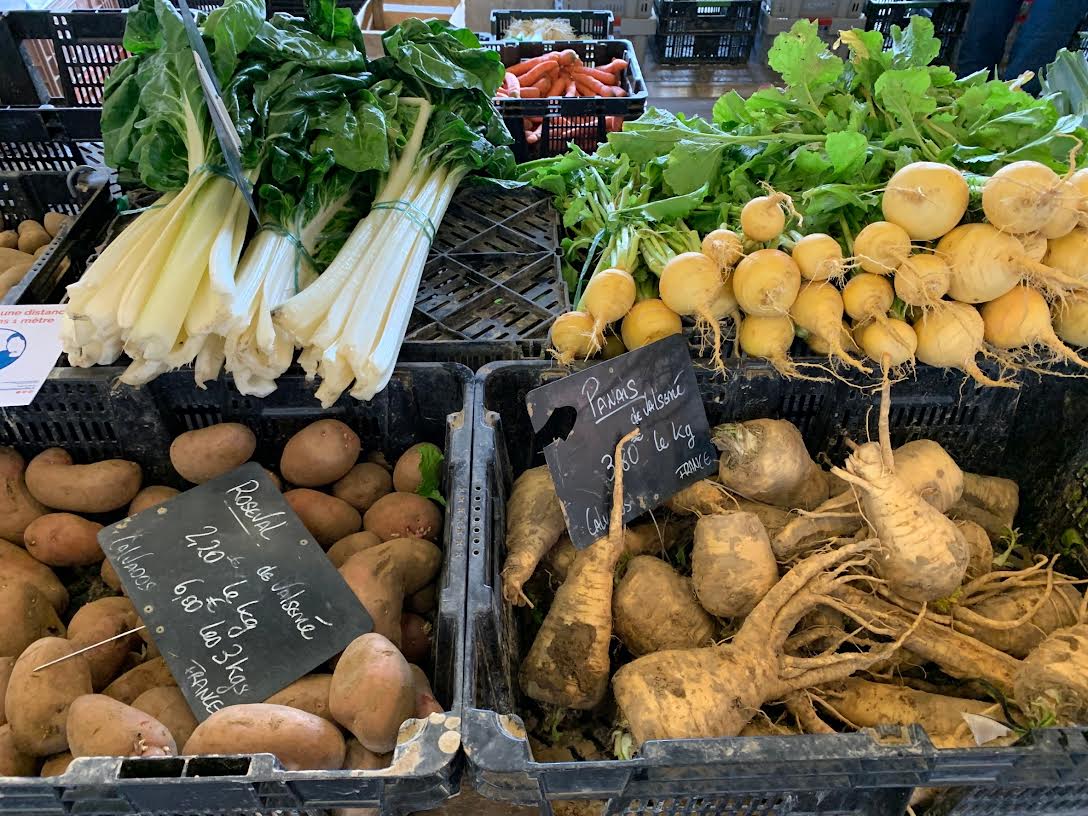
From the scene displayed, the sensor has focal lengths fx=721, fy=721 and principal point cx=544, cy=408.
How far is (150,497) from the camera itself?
1561 mm

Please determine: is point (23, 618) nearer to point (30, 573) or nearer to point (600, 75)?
point (30, 573)

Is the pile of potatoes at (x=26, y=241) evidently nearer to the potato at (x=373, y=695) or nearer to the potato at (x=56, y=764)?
the potato at (x=56, y=764)

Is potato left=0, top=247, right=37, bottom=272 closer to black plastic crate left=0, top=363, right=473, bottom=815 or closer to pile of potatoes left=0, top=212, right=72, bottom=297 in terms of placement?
pile of potatoes left=0, top=212, right=72, bottom=297

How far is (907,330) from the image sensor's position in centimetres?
145

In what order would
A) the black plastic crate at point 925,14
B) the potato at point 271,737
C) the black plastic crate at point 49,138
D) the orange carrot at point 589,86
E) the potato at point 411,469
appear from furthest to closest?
the black plastic crate at point 925,14 → the orange carrot at point 589,86 → the black plastic crate at point 49,138 → the potato at point 411,469 → the potato at point 271,737

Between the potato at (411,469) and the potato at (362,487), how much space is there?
0.04 m

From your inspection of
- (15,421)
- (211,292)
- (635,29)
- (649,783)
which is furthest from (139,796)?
(635,29)

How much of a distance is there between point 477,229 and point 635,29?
380 centimetres

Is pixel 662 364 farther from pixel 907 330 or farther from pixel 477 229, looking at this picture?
pixel 477 229

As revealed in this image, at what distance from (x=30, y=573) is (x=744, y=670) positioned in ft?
4.51

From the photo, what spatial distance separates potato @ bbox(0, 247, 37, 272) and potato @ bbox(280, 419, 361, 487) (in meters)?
1.09

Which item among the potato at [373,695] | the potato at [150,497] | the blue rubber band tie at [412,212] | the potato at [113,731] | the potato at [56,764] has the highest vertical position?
the blue rubber band tie at [412,212]

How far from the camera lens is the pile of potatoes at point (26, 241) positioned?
77.9 inches

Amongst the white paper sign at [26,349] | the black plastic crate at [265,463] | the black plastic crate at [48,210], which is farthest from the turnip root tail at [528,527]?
the black plastic crate at [48,210]
